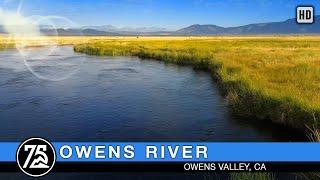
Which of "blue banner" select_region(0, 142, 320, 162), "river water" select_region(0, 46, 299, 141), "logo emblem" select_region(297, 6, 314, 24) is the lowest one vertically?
"river water" select_region(0, 46, 299, 141)

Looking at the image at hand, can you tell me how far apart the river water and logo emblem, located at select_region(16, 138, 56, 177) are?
7.10m

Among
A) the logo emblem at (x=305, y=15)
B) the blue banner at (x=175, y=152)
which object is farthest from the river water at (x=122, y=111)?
the logo emblem at (x=305, y=15)

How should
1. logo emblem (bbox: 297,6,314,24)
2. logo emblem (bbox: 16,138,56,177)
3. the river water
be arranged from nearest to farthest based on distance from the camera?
logo emblem (bbox: 16,138,56,177)
logo emblem (bbox: 297,6,314,24)
the river water

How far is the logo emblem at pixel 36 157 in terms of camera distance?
4477 mm

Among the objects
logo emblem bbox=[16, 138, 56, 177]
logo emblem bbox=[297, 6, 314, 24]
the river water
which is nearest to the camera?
logo emblem bbox=[16, 138, 56, 177]

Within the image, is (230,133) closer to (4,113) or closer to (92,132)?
(92,132)

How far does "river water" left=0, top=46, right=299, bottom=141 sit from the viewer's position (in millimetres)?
12169

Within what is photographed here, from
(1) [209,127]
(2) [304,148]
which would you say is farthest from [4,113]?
(2) [304,148]

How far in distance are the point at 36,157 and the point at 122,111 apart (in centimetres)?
1092

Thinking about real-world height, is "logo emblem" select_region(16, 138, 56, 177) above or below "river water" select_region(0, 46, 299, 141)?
above

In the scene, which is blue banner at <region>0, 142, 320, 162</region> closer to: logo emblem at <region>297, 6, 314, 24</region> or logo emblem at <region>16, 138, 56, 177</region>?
logo emblem at <region>16, 138, 56, 177</region>

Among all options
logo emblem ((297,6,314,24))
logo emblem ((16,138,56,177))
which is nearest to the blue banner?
logo emblem ((16,138,56,177))

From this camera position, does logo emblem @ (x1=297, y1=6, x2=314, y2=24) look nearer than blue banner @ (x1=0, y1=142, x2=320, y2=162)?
No

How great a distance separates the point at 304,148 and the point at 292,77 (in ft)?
43.6
